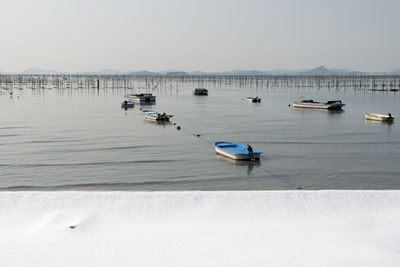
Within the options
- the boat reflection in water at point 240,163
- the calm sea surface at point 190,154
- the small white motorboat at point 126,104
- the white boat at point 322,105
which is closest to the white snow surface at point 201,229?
the calm sea surface at point 190,154

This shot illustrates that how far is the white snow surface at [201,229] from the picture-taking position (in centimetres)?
920

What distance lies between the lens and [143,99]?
71.1 metres

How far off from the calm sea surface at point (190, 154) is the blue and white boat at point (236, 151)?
1.70 feet

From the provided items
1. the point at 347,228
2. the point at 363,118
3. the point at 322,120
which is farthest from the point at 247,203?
the point at 363,118

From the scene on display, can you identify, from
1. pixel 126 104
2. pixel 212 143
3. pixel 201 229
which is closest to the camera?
A: pixel 201 229

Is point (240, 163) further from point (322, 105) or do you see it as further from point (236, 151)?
point (322, 105)

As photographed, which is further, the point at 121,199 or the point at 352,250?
the point at 121,199

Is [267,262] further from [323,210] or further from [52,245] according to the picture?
[52,245]

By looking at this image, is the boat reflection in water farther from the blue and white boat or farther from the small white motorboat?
the small white motorboat

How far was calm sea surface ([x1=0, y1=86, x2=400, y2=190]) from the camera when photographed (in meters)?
20.8

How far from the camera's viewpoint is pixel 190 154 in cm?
2744

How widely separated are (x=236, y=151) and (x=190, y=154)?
3301 millimetres

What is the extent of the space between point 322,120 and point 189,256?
42.0 meters

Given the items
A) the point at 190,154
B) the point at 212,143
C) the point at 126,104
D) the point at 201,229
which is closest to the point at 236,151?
the point at 190,154
